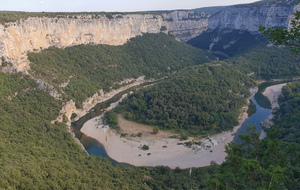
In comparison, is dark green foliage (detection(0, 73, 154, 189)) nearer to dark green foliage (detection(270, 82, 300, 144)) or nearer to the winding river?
the winding river

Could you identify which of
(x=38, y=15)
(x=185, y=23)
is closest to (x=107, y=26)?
(x=38, y=15)

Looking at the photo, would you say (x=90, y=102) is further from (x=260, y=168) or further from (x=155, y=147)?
(x=260, y=168)

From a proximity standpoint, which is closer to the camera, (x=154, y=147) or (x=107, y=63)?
(x=154, y=147)

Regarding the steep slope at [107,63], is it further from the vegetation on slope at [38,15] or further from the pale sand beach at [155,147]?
the pale sand beach at [155,147]

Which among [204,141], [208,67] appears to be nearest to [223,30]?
[208,67]

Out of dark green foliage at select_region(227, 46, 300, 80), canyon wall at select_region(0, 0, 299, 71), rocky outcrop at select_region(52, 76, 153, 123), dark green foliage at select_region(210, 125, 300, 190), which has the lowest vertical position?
rocky outcrop at select_region(52, 76, 153, 123)

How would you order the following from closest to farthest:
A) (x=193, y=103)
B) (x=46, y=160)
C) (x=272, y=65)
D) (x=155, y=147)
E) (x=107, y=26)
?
1. (x=46, y=160)
2. (x=155, y=147)
3. (x=193, y=103)
4. (x=272, y=65)
5. (x=107, y=26)

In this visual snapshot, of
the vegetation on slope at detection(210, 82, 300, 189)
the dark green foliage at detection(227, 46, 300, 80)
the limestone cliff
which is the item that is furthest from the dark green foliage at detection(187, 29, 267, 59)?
the vegetation on slope at detection(210, 82, 300, 189)
